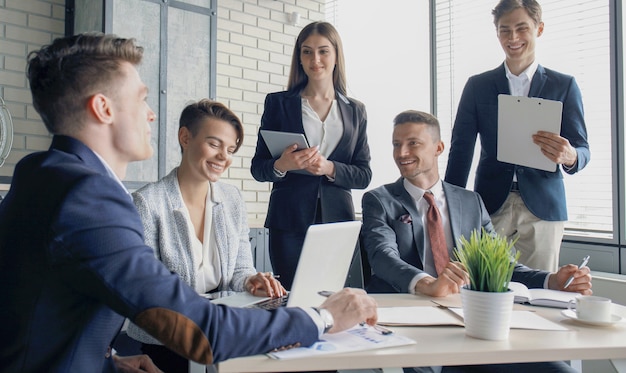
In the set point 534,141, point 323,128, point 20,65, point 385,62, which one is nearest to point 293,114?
point 323,128

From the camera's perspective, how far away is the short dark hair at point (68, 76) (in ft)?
3.86

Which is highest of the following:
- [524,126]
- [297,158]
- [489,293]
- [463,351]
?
[524,126]

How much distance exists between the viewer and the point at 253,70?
5.09 metres

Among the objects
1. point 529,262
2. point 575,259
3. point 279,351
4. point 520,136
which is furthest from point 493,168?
point 279,351

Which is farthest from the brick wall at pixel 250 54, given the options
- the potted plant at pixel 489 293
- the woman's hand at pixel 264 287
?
the potted plant at pixel 489 293

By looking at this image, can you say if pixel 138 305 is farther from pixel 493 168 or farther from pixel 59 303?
pixel 493 168

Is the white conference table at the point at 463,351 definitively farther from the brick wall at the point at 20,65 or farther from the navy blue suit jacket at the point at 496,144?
the brick wall at the point at 20,65

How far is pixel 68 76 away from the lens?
3.91 feet

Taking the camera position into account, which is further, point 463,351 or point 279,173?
point 279,173

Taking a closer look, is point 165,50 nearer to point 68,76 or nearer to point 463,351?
point 68,76

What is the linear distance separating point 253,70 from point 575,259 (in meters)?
3.10

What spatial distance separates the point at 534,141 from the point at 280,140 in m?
1.06

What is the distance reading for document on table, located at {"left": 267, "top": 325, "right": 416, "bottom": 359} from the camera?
1.11m

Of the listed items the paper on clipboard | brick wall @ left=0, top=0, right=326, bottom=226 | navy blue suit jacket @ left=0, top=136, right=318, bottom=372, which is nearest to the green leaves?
navy blue suit jacket @ left=0, top=136, right=318, bottom=372
